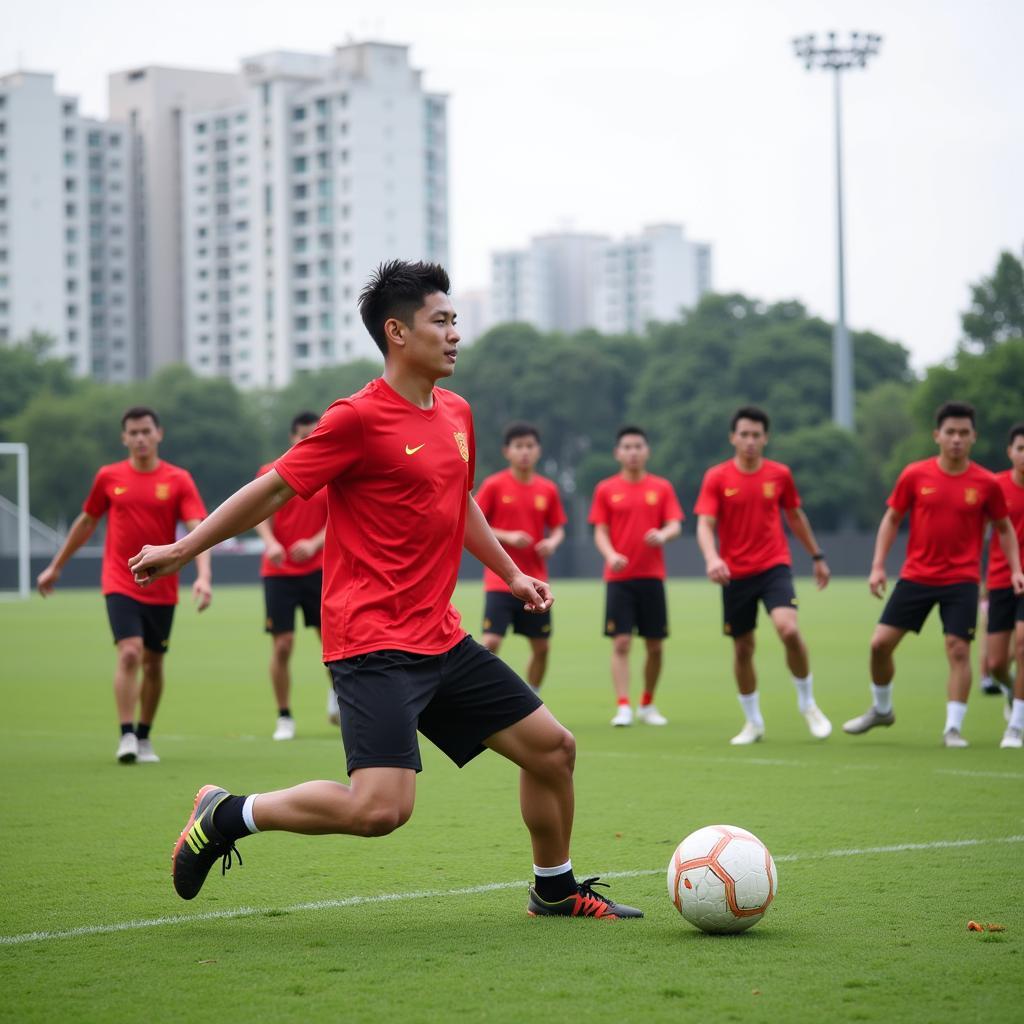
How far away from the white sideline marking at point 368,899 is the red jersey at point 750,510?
15.8ft

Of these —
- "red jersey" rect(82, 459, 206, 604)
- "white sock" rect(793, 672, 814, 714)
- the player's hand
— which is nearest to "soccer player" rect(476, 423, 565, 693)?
"white sock" rect(793, 672, 814, 714)

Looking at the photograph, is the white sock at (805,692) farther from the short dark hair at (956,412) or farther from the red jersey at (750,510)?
the short dark hair at (956,412)

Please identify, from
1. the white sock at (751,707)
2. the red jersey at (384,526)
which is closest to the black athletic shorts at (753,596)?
the white sock at (751,707)

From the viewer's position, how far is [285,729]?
13.8 metres

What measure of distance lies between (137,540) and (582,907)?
6298 mm

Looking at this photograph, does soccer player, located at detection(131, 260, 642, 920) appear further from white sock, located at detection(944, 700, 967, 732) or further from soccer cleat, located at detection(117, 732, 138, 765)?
white sock, located at detection(944, 700, 967, 732)

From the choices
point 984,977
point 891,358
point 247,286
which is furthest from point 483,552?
point 247,286

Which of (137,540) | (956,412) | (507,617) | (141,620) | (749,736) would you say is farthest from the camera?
(507,617)

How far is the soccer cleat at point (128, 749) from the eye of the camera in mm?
11797

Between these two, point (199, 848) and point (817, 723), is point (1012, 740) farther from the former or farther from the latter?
point (199, 848)

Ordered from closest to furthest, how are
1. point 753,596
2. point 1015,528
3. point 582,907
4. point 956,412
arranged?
1. point 582,907
2. point 956,412
3. point 753,596
4. point 1015,528

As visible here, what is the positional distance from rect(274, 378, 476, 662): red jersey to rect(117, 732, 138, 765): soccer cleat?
596cm

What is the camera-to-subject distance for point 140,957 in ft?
19.3

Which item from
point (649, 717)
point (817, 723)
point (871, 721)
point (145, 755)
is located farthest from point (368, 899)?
point (649, 717)
